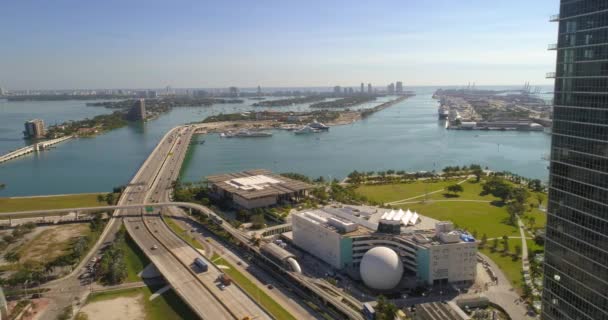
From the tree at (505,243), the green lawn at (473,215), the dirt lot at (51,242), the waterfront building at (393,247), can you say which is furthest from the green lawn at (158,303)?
the green lawn at (473,215)

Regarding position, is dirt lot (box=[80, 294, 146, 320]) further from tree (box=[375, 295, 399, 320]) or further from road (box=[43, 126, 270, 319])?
tree (box=[375, 295, 399, 320])

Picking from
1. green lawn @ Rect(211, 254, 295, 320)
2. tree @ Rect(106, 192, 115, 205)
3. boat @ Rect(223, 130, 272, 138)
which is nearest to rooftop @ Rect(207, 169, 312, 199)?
tree @ Rect(106, 192, 115, 205)

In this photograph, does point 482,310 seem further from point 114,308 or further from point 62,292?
point 62,292

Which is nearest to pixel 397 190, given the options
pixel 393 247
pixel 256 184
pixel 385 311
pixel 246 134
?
pixel 256 184

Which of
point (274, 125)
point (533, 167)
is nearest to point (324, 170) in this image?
point (533, 167)

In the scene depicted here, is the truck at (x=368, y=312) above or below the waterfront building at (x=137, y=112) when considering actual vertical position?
below

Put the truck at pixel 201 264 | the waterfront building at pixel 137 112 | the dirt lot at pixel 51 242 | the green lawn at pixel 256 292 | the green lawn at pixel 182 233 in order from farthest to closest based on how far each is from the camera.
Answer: the waterfront building at pixel 137 112
the green lawn at pixel 182 233
the dirt lot at pixel 51 242
the truck at pixel 201 264
the green lawn at pixel 256 292

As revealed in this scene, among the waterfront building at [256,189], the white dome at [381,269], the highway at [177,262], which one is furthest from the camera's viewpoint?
the waterfront building at [256,189]

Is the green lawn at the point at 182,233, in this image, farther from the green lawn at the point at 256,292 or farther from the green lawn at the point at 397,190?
the green lawn at the point at 397,190
